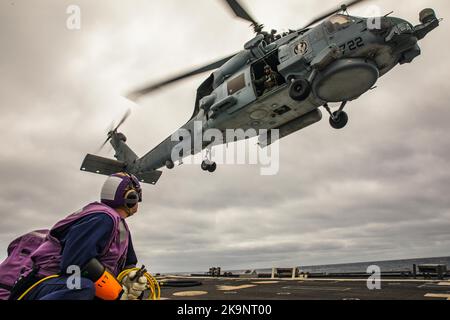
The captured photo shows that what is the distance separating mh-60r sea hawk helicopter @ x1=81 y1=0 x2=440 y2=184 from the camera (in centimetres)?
1307

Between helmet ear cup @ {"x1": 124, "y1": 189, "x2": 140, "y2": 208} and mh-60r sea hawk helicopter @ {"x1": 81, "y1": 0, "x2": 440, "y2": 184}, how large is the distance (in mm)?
12295

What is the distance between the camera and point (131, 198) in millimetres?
2953

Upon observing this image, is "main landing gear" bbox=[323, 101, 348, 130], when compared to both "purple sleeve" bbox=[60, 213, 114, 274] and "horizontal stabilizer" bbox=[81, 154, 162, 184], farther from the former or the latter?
"purple sleeve" bbox=[60, 213, 114, 274]

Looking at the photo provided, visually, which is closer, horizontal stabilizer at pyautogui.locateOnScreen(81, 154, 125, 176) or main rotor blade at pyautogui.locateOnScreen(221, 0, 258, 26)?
main rotor blade at pyautogui.locateOnScreen(221, 0, 258, 26)

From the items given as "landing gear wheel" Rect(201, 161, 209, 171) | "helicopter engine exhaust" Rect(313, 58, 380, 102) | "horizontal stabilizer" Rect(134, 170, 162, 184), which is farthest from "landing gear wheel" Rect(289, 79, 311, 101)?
"horizontal stabilizer" Rect(134, 170, 162, 184)

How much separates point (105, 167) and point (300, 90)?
13552 mm

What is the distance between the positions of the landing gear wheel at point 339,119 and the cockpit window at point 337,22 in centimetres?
397

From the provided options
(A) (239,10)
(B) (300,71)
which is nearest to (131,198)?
(B) (300,71)

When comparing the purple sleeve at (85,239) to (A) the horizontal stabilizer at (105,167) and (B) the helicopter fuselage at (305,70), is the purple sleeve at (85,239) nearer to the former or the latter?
(B) the helicopter fuselage at (305,70)

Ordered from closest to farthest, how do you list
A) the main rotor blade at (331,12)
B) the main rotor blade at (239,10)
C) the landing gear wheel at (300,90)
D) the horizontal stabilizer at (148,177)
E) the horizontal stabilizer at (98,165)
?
the main rotor blade at (331,12)
the landing gear wheel at (300,90)
the main rotor blade at (239,10)
the horizontal stabilizer at (98,165)
the horizontal stabilizer at (148,177)

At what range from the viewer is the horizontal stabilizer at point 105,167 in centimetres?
2047

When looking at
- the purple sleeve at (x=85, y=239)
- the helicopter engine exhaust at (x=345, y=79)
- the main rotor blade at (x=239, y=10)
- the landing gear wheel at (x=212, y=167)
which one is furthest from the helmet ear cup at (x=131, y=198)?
the landing gear wheel at (x=212, y=167)

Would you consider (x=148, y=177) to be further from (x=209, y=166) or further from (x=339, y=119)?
(x=339, y=119)
